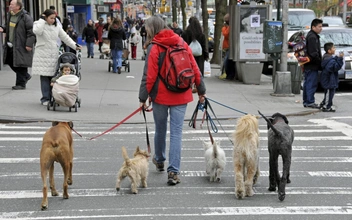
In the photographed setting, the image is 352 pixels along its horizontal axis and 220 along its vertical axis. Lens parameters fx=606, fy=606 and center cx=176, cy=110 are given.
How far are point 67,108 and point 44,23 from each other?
1.89m

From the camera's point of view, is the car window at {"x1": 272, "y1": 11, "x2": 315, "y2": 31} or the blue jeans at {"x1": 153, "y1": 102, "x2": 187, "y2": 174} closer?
the blue jeans at {"x1": 153, "y1": 102, "x2": 187, "y2": 174}

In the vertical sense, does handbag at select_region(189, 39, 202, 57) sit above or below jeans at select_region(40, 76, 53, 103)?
above

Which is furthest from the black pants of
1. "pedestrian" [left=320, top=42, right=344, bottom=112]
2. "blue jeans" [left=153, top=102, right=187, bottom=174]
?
"blue jeans" [left=153, top=102, right=187, bottom=174]

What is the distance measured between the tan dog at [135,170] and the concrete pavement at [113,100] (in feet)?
16.6

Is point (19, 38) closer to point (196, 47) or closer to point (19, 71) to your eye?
point (19, 71)

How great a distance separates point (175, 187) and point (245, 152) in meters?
1.07

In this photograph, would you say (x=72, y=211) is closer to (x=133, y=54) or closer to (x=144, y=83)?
(x=144, y=83)

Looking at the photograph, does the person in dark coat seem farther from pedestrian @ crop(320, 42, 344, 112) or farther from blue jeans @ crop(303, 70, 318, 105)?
pedestrian @ crop(320, 42, 344, 112)

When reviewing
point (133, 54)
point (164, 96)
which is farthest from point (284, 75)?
point (133, 54)

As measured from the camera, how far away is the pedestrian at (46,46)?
1296 cm

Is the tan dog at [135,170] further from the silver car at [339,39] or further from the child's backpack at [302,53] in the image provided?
the silver car at [339,39]

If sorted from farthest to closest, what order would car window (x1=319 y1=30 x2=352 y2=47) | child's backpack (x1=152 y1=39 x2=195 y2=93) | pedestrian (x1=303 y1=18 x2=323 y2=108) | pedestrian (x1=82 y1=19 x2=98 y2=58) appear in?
1. pedestrian (x1=82 y1=19 x2=98 y2=58)
2. car window (x1=319 y1=30 x2=352 y2=47)
3. pedestrian (x1=303 y1=18 x2=323 y2=108)
4. child's backpack (x1=152 y1=39 x2=195 y2=93)

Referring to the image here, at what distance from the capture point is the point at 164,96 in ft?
23.2

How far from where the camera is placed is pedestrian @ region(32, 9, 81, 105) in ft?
42.5
